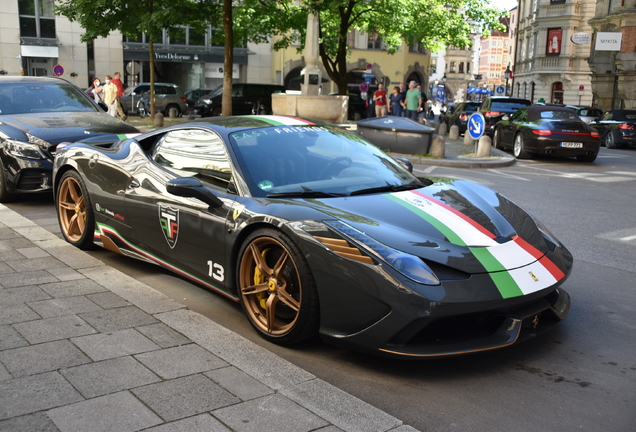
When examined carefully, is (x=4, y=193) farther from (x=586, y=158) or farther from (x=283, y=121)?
(x=586, y=158)

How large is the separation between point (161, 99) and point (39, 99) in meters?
23.4

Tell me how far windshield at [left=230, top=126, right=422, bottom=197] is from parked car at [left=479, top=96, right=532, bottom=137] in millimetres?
18573

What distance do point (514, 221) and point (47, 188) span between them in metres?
6.19

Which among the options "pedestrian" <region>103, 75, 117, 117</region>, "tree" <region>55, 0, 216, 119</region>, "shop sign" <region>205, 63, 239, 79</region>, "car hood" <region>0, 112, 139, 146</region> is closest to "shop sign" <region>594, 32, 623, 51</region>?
"tree" <region>55, 0, 216, 119</region>

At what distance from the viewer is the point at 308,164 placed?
4492 mm

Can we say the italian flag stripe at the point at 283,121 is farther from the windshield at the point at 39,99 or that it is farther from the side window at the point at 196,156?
the windshield at the point at 39,99

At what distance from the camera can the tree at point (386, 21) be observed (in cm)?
3020

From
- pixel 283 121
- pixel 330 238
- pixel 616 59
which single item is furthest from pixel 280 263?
pixel 616 59

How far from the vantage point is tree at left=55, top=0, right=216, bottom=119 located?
25.2m

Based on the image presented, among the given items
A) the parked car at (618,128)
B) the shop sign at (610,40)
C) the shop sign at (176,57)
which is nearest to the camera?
the parked car at (618,128)

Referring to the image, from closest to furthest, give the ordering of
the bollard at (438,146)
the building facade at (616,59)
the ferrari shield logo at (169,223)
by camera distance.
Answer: the ferrari shield logo at (169,223) → the bollard at (438,146) → the building facade at (616,59)

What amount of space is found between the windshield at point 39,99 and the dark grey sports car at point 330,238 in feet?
14.5

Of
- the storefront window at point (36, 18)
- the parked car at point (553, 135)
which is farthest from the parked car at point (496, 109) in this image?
the storefront window at point (36, 18)

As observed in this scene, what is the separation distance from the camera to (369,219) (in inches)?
149
